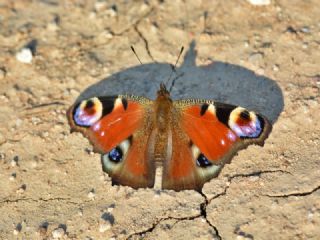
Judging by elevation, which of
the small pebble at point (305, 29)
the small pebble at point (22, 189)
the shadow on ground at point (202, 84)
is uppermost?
the small pebble at point (305, 29)

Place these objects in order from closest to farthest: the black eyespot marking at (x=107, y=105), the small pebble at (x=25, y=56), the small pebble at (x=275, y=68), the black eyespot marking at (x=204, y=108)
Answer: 1. the black eyespot marking at (x=204, y=108)
2. the black eyespot marking at (x=107, y=105)
3. the small pebble at (x=275, y=68)
4. the small pebble at (x=25, y=56)

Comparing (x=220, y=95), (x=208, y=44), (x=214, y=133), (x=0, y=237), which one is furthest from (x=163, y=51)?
(x=0, y=237)

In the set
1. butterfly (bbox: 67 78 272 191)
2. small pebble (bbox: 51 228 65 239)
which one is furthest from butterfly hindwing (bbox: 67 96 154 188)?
small pebble (bbox: 51 228 65 239)

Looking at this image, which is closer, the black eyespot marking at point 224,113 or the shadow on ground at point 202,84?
the black eyespot marking at point 224,113

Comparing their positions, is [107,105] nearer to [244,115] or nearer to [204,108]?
[204,108]

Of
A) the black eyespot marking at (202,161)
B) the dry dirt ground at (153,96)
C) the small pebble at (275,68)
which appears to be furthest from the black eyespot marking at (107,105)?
the small pebble at (275,68)

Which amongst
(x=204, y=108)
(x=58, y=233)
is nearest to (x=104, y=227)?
(x=58, y=233)

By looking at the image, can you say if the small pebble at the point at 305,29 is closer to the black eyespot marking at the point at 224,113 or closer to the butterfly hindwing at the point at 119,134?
the black eyespot marking at the point at 224,113

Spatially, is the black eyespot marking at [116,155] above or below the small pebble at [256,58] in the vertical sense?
below
